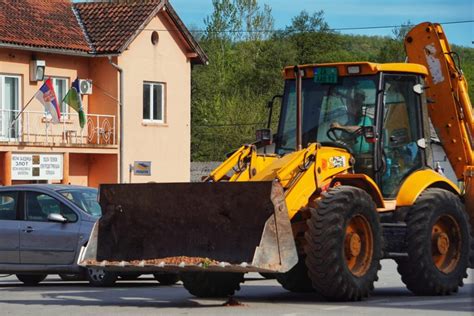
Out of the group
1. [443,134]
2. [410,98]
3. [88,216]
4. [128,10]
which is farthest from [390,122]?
[128,10]

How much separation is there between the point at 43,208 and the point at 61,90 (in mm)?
22965

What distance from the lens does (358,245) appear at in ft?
46.1

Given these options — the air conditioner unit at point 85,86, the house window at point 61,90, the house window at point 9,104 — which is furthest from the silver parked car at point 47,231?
the house window at point 61,90

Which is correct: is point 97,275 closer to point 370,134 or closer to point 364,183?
point 364,183

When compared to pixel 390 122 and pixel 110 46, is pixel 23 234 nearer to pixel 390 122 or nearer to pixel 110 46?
pixel 390 122

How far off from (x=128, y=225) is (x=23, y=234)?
418cm

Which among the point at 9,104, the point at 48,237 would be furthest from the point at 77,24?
the point at 48,237

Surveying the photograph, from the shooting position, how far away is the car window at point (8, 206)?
1858cm

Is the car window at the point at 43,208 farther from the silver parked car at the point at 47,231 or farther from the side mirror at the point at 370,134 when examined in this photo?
the side mirror at the point at 370,134

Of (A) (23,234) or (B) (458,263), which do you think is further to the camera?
(A) (23,234)

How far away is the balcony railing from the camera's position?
38938 millimetres

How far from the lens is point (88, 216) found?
18188mm

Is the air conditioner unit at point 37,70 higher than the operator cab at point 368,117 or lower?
higher

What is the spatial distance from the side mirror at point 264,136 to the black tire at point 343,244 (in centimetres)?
176
